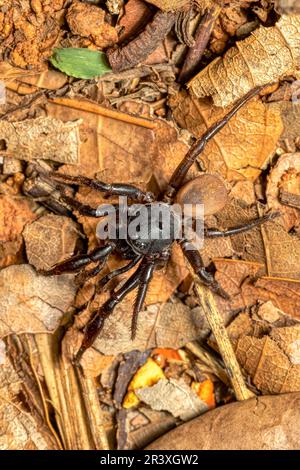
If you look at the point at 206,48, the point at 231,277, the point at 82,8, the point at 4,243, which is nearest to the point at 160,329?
the point at 231,277

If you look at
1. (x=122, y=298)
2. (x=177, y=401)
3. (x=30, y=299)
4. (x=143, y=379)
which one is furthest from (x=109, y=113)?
(x=177, y=401)

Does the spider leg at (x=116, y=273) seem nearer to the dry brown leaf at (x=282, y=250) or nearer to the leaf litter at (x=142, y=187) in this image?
the leaf litter at (x=142, y=187)

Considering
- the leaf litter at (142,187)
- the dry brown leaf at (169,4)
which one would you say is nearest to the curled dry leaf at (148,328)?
the leaf litter at (142,187)

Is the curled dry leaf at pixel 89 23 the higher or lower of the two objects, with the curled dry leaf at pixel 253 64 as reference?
higher

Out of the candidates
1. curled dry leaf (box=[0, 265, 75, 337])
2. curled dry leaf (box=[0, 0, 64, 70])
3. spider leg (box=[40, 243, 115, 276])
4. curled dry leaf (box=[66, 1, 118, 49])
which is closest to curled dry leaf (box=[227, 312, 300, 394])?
spider leg (box=[40, 243, 115, 276])

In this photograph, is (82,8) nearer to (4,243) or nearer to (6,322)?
(4,243)

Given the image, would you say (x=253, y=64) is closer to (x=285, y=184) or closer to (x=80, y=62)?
(x=285, y=184)
